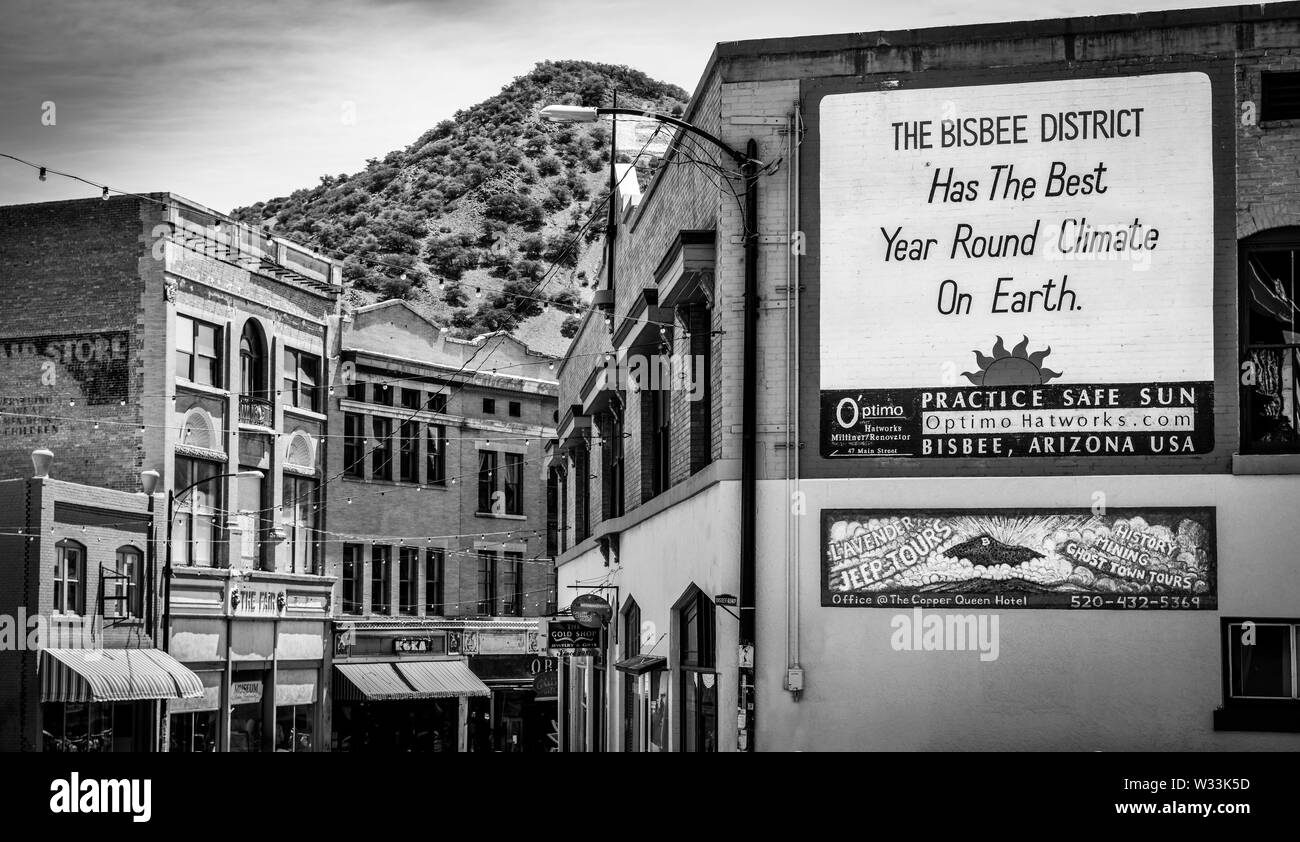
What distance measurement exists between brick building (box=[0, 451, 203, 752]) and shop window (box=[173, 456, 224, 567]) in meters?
2.64

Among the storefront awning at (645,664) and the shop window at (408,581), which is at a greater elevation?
the shop window at (408,581)

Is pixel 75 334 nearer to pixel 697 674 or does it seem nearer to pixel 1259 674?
pixel 697 674

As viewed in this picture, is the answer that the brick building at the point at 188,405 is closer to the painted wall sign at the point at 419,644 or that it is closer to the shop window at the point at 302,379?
the shop window at the point at 302,379

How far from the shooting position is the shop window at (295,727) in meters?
48.6

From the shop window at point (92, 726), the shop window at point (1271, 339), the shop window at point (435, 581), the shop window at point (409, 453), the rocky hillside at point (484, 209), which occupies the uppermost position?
the rocky hillside at point (484, 209)

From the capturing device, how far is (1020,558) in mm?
17109

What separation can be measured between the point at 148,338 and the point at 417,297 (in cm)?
5659

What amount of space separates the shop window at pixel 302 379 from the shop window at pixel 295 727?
9.80 m

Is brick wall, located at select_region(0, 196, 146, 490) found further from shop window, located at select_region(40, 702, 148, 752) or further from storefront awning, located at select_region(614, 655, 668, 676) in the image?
storefront awning, located at select_region(614, 655, 668, 676)

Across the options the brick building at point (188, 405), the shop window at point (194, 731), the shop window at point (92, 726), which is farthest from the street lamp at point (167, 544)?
the shop window at point (194, 731)

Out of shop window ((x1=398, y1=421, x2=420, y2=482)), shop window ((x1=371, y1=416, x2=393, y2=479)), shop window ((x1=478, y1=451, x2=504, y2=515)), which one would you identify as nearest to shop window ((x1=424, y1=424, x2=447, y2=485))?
shop window ((x1=398, y1=421, x2=420, y2=482))

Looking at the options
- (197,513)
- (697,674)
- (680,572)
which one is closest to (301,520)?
(197,513)

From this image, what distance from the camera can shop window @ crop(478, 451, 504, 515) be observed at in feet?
196

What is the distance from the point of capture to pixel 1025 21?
17438 millimetres
